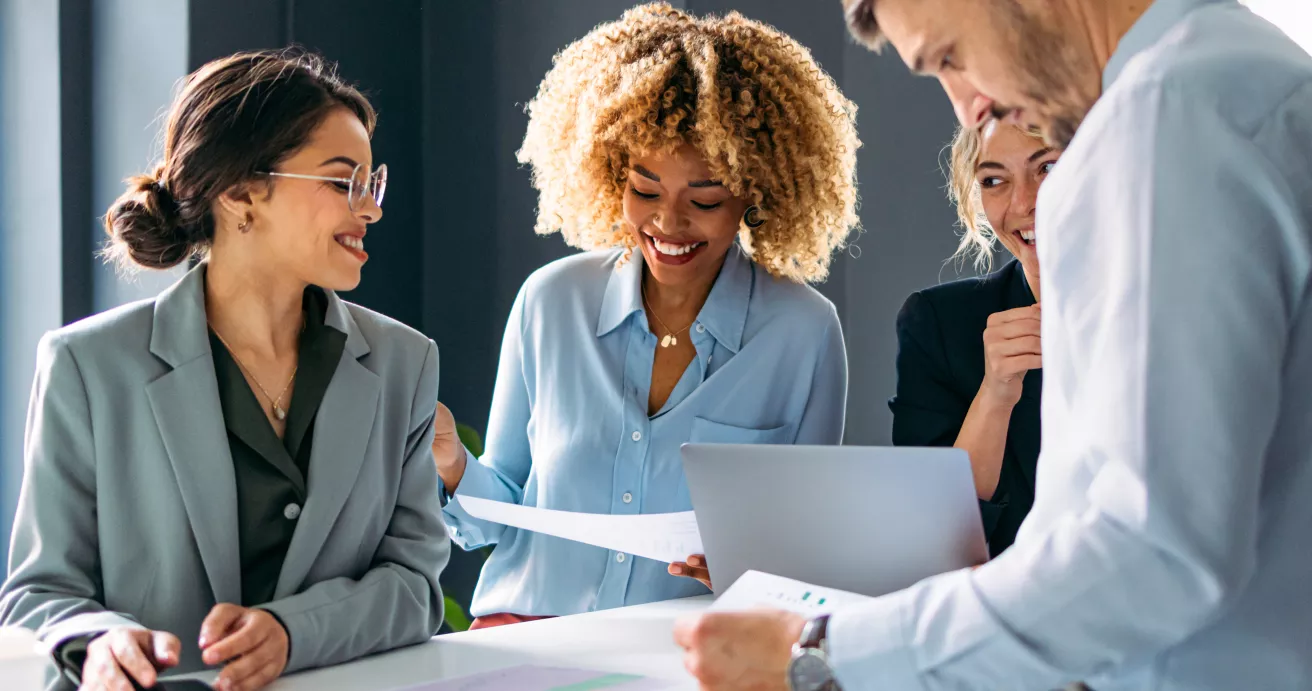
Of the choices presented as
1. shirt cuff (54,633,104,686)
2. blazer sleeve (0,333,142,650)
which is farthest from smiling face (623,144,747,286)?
shirt cuff (54,633,104,686)

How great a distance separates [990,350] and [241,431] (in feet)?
3.79

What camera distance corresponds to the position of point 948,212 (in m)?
2.67

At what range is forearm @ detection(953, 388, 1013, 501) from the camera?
1.84 m

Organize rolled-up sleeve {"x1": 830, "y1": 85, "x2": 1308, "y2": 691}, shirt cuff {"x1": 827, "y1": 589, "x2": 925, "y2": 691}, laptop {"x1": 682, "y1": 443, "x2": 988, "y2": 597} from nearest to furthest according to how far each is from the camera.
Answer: rolled-up sleeve {"x1": 830, "y1": 85, "x2": 1308, "y2": 691}, shirt cuff {"x1": 827, "y1": 589, "x2": 925, "y2": 691}, laptop {"x1": 682, "y1": 443, "x2": 988, "y2": 597}

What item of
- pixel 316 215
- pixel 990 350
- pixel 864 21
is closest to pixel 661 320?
pixel 990 350

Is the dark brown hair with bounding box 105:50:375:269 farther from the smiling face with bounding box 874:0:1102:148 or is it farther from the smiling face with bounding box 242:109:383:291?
the smiling face with bounding box 874:0:1102:148

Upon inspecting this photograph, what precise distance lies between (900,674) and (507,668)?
28.0 inches

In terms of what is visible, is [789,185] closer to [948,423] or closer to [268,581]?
[948,423]

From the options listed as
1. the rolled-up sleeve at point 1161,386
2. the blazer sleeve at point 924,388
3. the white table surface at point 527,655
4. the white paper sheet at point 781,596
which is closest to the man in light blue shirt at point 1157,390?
the rolled-up sleeve at point 1161,386

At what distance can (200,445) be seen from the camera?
1479 mm

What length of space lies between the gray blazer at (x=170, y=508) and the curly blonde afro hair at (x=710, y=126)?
0.82 metres

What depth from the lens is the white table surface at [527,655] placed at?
1.38 m

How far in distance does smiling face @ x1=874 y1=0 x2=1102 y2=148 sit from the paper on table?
3.56ft

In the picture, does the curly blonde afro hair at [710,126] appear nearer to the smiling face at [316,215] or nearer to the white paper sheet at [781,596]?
the smiling face at [316,215]
